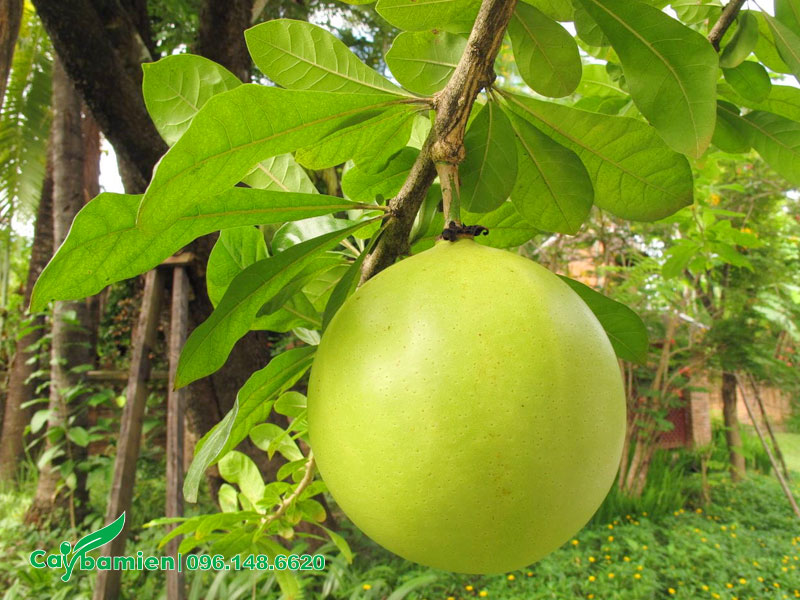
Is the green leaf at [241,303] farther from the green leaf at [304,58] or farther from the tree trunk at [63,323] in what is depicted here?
the tree trunk at [63,323]

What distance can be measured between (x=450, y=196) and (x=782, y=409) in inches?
370

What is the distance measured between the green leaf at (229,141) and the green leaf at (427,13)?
112mm

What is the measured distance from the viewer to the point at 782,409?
311 inches

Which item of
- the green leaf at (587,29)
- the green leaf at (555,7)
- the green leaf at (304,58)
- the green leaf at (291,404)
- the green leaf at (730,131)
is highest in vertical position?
the green leaf at (587,29)

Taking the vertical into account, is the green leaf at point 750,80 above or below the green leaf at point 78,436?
above

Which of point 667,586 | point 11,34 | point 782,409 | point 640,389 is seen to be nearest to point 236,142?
point 11,34

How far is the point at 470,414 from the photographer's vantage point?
0.27 m

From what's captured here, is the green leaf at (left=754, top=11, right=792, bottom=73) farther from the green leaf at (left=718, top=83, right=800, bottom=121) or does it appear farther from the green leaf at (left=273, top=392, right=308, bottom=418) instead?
the green leaf at (left=273, top=392, right=308, bottom=418)

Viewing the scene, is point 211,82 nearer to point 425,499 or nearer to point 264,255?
point 264,255

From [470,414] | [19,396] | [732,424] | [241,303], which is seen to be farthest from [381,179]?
[732,424]

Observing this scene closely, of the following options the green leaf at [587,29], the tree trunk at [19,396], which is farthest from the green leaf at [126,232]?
the tree trunk at [19,396]

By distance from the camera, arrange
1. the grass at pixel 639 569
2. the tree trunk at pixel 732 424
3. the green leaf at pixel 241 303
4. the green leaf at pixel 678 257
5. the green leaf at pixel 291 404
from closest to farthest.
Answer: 1. the green leaf at pixel 241 303
2. the green leaf at pixel 291 404
3. the green leaf at pixel 678 257
4. the grass at pixel 639 569
5. the tree trunk at pixel 732 424

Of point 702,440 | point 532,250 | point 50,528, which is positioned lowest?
point 702,440

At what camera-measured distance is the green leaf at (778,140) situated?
515 mm
